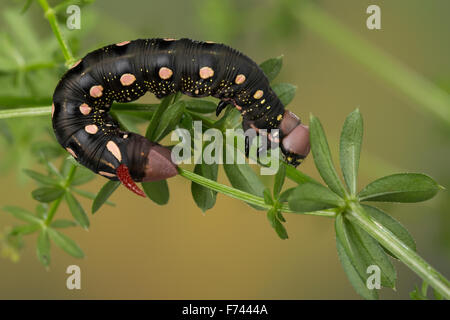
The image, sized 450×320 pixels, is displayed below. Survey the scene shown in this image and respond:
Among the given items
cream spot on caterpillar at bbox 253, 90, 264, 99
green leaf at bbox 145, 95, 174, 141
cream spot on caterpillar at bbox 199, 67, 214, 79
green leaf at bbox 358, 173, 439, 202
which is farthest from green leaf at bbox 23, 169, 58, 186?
green leaf at bbox 358, 173, 439, 202

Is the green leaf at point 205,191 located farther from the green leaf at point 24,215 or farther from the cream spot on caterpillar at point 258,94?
the green leaf at point 24,215

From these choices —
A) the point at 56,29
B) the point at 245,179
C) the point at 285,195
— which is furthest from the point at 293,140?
the point at 56,29

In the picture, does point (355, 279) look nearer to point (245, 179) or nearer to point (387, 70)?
point (245, 179)

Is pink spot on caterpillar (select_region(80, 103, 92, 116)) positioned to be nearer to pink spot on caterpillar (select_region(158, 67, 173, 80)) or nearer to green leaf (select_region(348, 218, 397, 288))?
pink spot on caterpillar (select_region(158, 67, 173, 80))

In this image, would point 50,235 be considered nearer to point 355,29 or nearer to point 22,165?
point 22,165

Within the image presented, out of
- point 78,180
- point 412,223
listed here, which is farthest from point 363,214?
point 412,223
